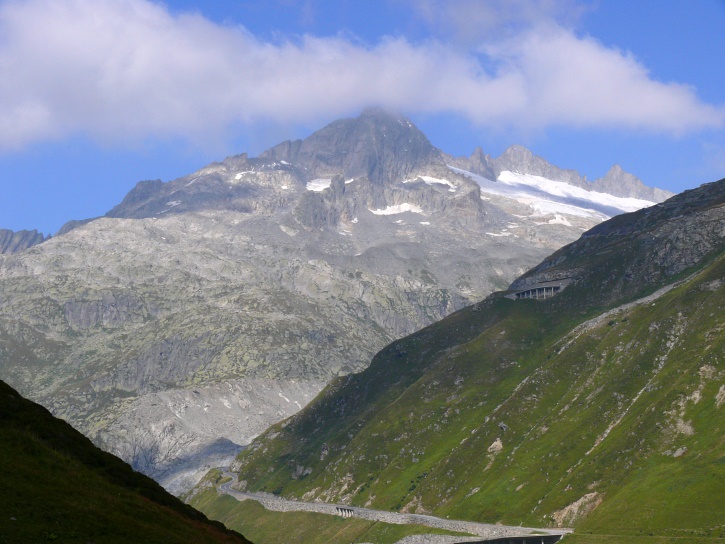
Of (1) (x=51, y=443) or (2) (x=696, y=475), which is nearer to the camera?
(1) (x=51, y=443)

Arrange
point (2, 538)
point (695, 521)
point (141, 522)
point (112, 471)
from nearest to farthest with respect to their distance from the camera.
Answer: point (2, 538)
point (141, 522)
point (112, 471)
point (695, 521)

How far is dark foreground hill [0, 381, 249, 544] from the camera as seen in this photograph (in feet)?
197

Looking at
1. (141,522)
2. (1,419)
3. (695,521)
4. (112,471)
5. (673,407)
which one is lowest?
(695,521)

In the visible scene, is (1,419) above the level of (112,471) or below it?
above

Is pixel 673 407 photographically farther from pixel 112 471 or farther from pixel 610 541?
pixel 112 471

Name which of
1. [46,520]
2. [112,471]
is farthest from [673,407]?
[46,520]

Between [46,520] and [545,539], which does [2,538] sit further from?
[545,539]

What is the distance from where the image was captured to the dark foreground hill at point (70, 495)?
197 ft

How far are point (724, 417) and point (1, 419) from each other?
145241 millimetres

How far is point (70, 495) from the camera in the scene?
66.6 meters

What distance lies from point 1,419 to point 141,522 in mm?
17477

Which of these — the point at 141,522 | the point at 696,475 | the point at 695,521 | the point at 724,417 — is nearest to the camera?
the point at 141,522

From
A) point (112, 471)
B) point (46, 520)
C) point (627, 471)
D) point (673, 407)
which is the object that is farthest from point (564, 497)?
point (46, 520)

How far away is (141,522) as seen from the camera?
68125 mm
